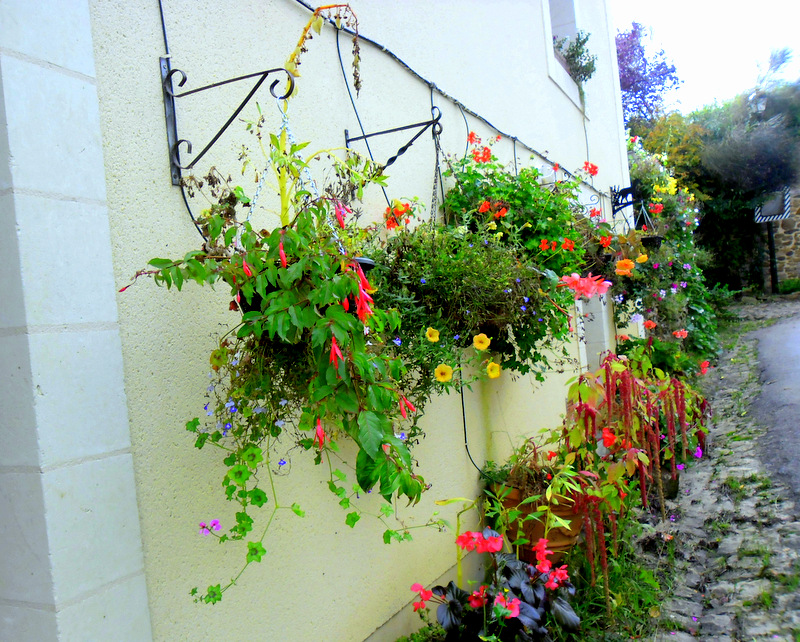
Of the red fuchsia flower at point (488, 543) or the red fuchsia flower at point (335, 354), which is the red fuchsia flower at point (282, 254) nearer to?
the red fuchsia flower at point (335, 354)

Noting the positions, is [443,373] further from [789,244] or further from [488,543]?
[789,244]

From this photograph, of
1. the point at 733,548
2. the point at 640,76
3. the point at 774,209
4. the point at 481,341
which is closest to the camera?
the point at 481,341

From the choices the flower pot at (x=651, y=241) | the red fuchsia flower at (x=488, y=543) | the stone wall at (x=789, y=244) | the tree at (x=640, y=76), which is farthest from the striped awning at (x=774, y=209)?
the red fuchsia flower at (x=488, y=543)

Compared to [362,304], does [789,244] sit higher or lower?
higher

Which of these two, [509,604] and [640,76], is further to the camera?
[640,76]

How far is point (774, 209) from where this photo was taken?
1505cm

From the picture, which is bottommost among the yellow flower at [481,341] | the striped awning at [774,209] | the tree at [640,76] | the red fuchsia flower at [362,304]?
the yellow flower at [481,341]

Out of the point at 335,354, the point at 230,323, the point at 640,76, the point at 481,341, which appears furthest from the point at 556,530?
the point at 640,76

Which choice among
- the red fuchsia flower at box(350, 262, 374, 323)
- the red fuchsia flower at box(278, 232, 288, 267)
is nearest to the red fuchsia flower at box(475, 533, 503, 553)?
the red fuchsia flower at box(350, 262, 374, 323)

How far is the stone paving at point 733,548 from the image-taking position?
2.97 meters

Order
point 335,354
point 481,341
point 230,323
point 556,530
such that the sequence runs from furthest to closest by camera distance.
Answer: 1. point 556,530
2. point 481,341
3. point 230,323
4. point 335,354

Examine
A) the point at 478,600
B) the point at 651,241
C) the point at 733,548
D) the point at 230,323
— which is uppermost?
the point at 651,241

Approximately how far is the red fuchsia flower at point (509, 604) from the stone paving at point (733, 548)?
36.7 inches

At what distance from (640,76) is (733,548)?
→ 1582 centimetres
